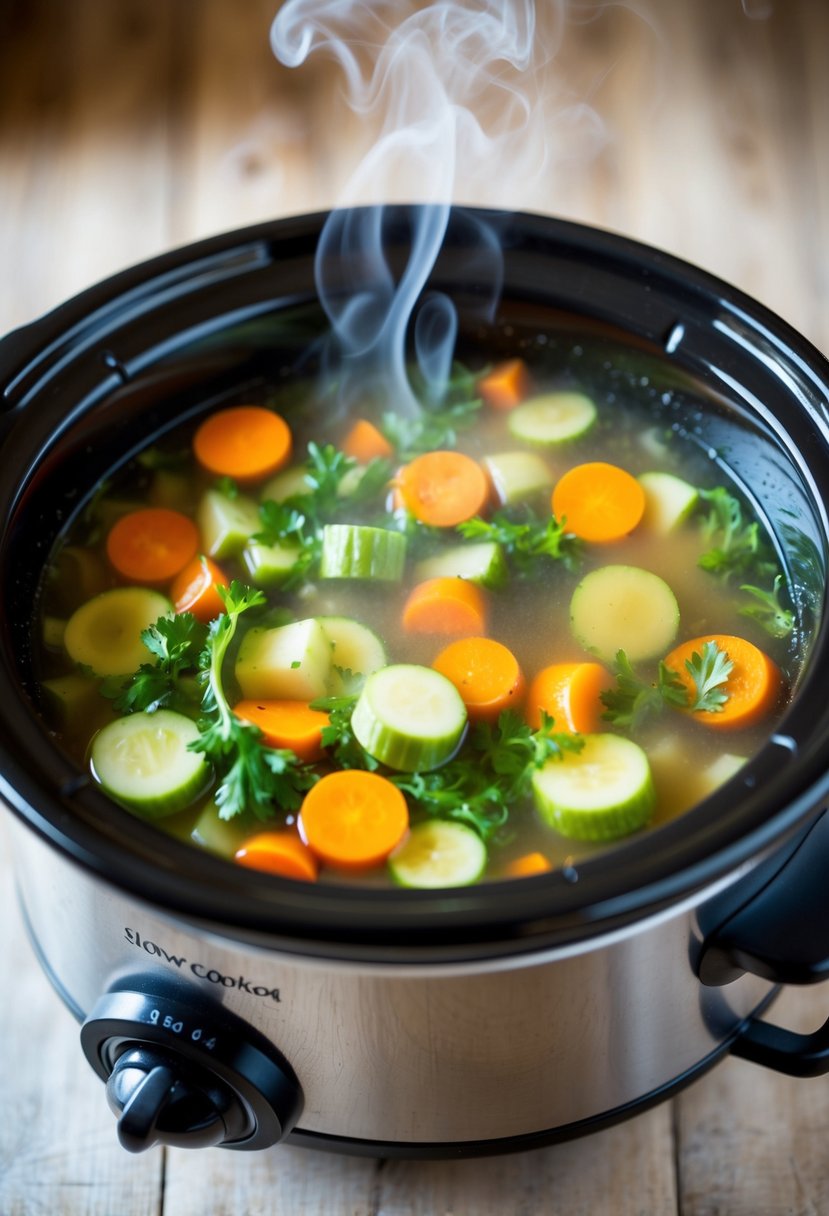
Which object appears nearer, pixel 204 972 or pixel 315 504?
pixel 204 972

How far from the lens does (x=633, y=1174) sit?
1723 mm

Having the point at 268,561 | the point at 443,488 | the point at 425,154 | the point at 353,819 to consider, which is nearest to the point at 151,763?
the point at 353,819

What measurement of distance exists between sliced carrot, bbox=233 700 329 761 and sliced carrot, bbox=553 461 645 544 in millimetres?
445

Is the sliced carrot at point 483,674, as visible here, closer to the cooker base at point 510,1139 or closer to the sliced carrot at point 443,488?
the sliced carrot at point 443,488

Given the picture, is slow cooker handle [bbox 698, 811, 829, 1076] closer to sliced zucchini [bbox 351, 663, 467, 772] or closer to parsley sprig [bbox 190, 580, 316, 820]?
sliced zucchini [bbox 351, 663, 467, 772]

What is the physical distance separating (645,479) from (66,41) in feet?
6.59

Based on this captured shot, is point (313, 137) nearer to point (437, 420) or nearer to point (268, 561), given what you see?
point (437, 420)

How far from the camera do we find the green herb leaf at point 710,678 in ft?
5.11

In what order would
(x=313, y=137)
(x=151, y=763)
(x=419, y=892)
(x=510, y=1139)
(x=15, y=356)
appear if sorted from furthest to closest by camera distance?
(x=313, y=137) → (x=15, y=356) → (x=510, y=1139) → (x=151, y=763) → (x=419, y=892)

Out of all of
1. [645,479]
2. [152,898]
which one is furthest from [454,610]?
[152,898]

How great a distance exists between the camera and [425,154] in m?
2.19

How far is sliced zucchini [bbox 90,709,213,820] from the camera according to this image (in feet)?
4.72

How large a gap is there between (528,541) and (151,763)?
57cm

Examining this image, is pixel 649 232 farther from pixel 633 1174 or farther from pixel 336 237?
pixel 633 1174
